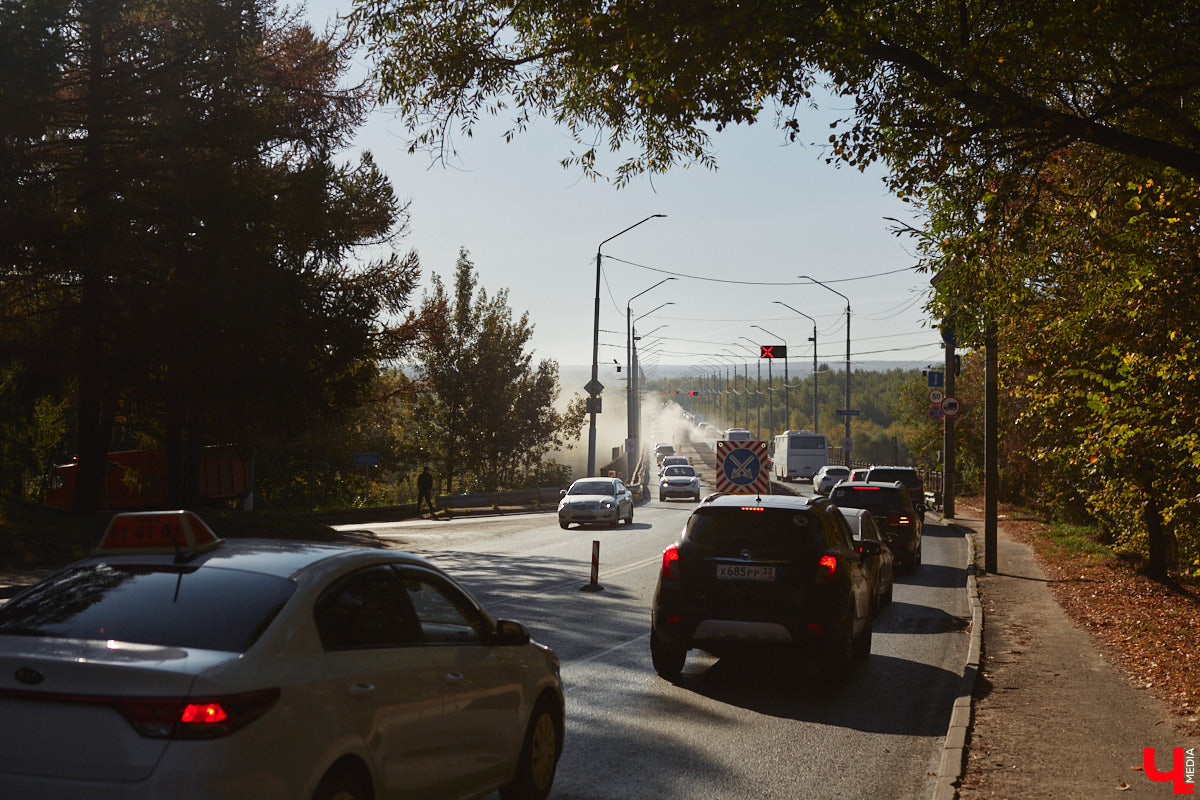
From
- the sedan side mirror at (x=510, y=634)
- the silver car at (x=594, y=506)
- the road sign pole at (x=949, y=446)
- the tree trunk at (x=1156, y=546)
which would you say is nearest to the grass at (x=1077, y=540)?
the tree trunk at (x=1156, y=546)

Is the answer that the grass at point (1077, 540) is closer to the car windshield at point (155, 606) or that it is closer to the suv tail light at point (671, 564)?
the suv tail light at point (671, 564)

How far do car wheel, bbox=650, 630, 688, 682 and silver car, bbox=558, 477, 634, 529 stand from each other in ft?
81.2

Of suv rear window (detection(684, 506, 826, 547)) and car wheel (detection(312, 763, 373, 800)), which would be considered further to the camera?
suv rear window (detection(684, 506, 826, 547))

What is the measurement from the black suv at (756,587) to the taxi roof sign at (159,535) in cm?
587

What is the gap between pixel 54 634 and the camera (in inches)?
180

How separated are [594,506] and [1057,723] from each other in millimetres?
27213

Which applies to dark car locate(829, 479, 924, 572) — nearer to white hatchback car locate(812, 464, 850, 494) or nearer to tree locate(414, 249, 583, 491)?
white hatchback car locate(812, 464, 850, 494)

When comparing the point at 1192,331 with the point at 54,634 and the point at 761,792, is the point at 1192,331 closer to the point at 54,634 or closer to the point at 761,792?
the point at 761,792

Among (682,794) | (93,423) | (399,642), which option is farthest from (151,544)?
(93,423)

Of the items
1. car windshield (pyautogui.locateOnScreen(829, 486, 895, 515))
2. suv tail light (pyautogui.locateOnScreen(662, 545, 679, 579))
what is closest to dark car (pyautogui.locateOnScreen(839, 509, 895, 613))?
suv tail light (pyautogui.locateOnScreen(662, 545, 679, 579))

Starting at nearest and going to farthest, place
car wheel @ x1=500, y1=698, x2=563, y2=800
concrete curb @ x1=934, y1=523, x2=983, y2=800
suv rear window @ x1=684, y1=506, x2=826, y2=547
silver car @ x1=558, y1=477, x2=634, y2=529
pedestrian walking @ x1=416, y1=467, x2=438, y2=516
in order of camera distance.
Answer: car wheel @ x1=500, y1=698, x2=563, y2=800 < concrete curb @ x1=934, y1=523, x2=983, y2=800 < suv rear window @ x1=684, y1=506, x2=826, y2=547 < silver car @ x1=558, y1=477, x2=634, y2=529 < pedestrian walking @ x1=416, y1=467, x2=438, y2=516

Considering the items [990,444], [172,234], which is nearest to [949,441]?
[990,444]

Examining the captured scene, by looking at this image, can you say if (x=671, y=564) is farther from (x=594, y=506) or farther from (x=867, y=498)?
(x=594, y=506)

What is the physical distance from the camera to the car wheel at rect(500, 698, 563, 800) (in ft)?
20.9
